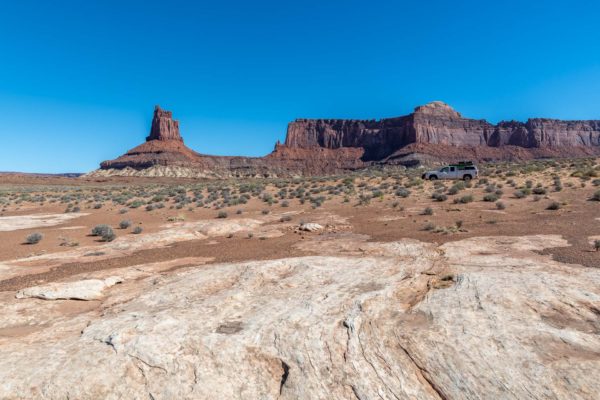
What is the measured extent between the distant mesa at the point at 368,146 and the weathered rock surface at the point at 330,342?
116m

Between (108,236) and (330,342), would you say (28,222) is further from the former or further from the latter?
(330,342)

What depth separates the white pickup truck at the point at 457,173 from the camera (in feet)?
98.4

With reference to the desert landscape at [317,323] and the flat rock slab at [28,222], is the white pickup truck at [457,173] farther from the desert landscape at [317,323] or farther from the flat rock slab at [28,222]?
the flat rock slab at [28,222]

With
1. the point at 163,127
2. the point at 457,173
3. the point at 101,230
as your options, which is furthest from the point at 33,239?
the point at 163,127

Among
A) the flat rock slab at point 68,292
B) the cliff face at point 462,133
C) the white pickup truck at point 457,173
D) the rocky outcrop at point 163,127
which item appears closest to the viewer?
the flat rock slab at point 68,292

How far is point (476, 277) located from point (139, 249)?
1046 centimetres

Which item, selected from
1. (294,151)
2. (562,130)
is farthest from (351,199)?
(562,130)

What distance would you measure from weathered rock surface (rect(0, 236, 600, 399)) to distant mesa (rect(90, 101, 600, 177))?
116m

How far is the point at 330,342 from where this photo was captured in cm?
427

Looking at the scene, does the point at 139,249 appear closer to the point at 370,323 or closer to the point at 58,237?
the point at 58,237

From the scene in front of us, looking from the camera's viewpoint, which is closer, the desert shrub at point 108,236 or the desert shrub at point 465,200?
the desert shrub at point 108,236

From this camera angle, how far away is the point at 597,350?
373 centimetres

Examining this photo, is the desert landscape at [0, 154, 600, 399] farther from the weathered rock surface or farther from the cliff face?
the cliff face

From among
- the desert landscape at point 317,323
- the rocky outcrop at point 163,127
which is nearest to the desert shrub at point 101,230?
the desert landscape at point 317,323
